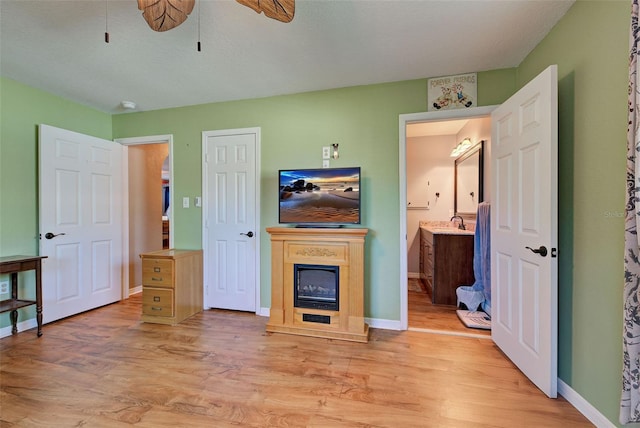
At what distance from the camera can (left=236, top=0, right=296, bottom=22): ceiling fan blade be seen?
4.25ft

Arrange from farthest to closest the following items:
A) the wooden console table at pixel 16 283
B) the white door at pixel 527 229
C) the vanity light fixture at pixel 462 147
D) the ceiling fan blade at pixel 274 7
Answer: the vanity light fixture at pixel 462 147 < the wooden console table at pixel 16 283 < the white door at pixel 527 229 < the ceiling fan blade at pixel 274 7

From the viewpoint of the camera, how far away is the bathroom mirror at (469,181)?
3432mm

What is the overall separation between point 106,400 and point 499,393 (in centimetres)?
248

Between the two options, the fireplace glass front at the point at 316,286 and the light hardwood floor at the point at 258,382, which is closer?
the light hardwood floor at the point at 258,382

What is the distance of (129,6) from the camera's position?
1.71m

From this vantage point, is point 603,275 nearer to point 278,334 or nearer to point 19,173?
point 278,334

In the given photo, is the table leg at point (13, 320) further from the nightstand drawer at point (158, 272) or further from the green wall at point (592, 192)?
the green wall at point (592, 192)

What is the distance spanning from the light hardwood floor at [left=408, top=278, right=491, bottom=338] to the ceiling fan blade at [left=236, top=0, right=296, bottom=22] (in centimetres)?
278

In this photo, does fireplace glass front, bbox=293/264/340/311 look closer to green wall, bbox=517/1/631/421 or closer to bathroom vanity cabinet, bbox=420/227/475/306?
bathroom vanity cabinet, bbox=420/227/475/306

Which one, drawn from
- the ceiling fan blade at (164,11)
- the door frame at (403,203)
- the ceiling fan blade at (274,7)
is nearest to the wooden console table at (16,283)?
the ceiling fan blade at (164,11)

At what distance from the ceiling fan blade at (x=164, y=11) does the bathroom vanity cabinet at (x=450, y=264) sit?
320 cm

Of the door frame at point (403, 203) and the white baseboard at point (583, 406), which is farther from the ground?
the door frame at point (403, 203)

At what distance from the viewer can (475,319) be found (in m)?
2.88

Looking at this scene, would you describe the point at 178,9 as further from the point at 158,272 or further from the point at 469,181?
the point at 469,181
